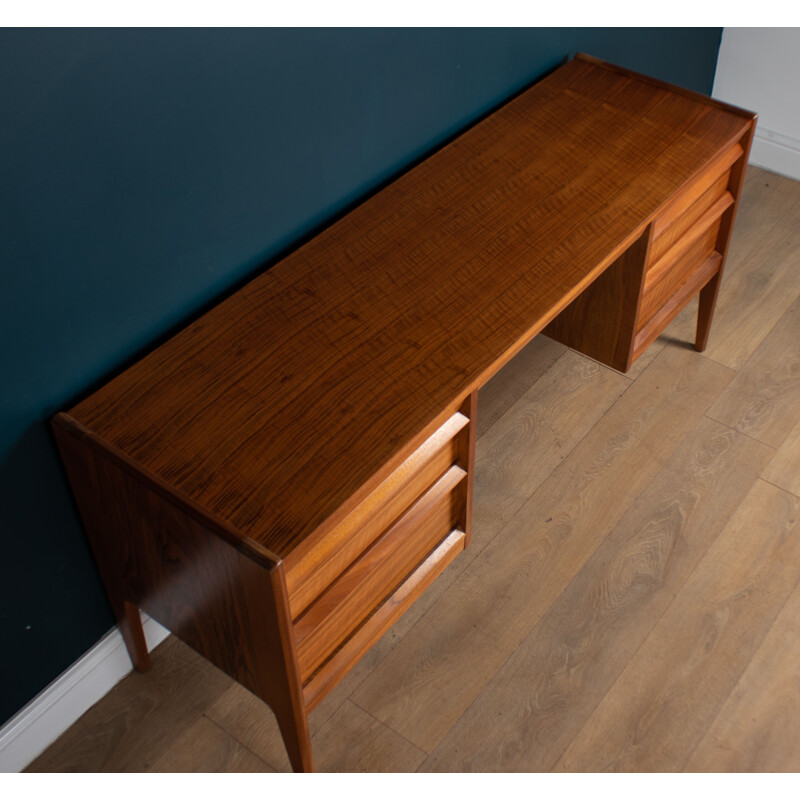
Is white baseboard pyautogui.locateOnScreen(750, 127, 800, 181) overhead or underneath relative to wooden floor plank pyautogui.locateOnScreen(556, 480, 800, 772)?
overhead

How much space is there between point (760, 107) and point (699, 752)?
199 centimetres

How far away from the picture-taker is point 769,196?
2822mm

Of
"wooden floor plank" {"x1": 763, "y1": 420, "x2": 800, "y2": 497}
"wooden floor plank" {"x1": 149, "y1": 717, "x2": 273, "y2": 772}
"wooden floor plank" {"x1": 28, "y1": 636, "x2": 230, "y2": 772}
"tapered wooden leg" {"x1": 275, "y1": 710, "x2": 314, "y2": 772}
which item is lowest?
"wooden floor plank" {"x1": 149, "y1": 717, "x2": 273, "y2": 772}

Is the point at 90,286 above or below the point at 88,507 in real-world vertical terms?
above

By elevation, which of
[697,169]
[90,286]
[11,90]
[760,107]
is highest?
[11,90]

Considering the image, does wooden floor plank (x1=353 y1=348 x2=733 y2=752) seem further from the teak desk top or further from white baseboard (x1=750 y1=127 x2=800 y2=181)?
white baseboard (x1=750 y1=127 x2=800 y2=181)

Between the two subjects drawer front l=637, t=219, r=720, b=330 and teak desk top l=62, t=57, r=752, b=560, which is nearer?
teak desk top l=62, t=57, r=752, b=560

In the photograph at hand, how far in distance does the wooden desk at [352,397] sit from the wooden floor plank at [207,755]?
0.15 metres

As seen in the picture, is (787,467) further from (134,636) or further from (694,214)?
(134,636)

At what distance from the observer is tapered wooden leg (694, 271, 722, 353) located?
7.41 feet

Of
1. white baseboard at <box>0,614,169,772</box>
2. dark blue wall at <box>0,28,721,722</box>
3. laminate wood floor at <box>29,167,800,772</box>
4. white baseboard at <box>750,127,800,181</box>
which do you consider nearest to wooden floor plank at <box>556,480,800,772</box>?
laminate wood floor at <box>29,167,800,772</box>
